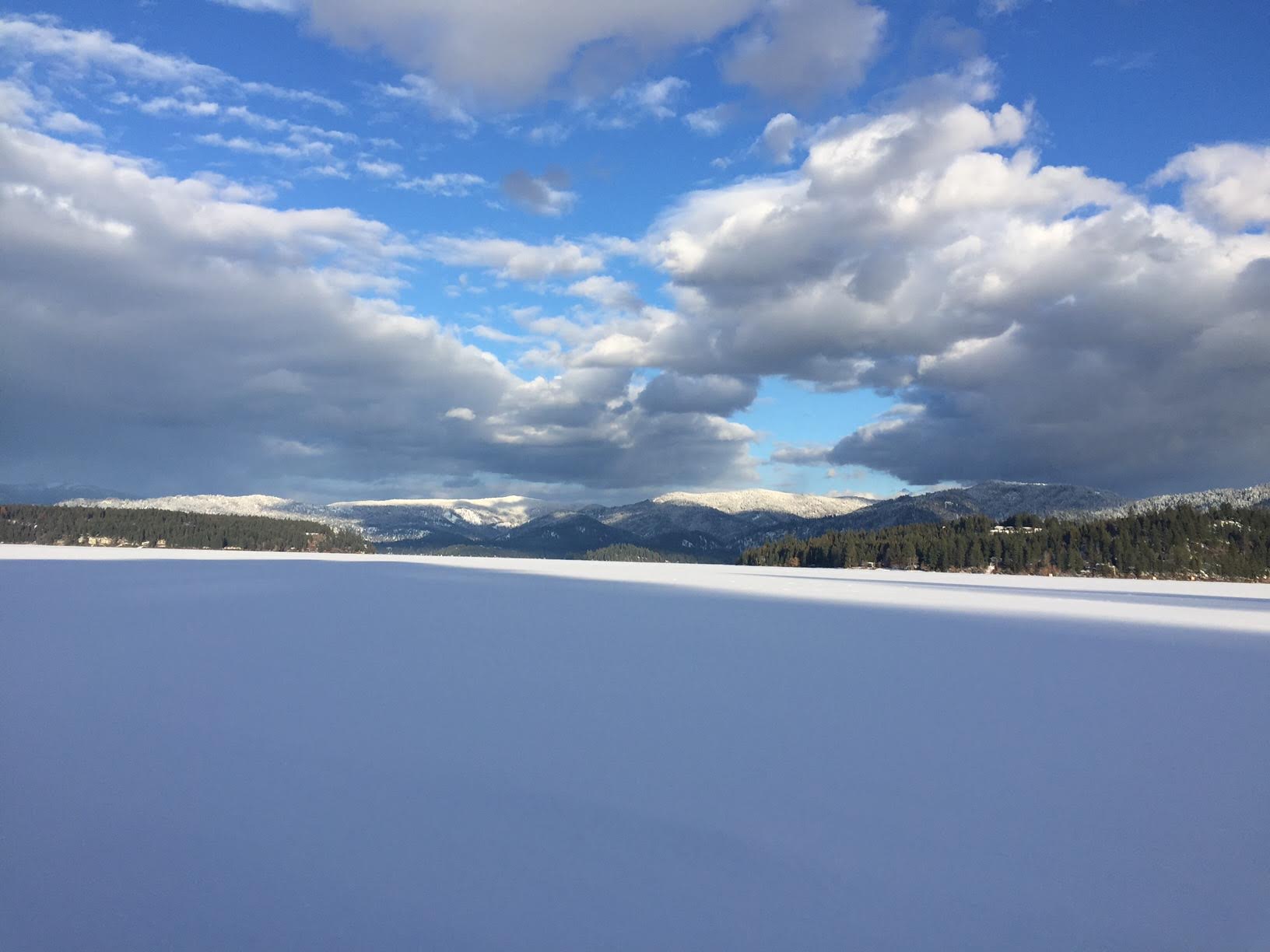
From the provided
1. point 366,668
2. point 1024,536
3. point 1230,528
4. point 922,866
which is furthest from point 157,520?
point 1230,528

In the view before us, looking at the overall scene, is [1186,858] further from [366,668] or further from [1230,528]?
[1230,528]

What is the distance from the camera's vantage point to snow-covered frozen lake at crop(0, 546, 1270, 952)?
203 inches

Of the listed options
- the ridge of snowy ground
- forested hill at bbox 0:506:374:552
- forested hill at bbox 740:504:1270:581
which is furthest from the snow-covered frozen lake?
forested hill at bbox 0:506:374:552

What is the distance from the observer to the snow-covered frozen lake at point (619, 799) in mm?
5152

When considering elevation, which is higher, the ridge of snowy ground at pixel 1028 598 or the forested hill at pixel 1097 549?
the forested hill at pixel 1097 549

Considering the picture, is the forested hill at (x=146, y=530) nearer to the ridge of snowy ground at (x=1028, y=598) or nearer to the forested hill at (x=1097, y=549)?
the forested hill at (x=1097, y=549)

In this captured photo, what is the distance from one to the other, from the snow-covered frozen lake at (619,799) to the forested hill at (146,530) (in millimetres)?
149693

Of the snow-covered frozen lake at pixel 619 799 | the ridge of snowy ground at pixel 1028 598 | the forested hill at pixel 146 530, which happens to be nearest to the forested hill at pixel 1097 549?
the ridge of snowy ground at pixel 1028 598

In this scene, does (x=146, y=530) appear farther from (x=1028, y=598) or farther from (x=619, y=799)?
(x=619, y=799)

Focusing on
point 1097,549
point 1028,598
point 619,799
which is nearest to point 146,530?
point 1028,598

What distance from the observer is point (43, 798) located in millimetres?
6953

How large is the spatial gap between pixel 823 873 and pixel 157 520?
187 m

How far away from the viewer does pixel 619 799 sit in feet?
23.5

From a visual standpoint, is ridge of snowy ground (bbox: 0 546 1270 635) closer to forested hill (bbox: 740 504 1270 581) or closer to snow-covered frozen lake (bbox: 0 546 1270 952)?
snow-covered frozen lake (bbox: 0 546 1270 952)
